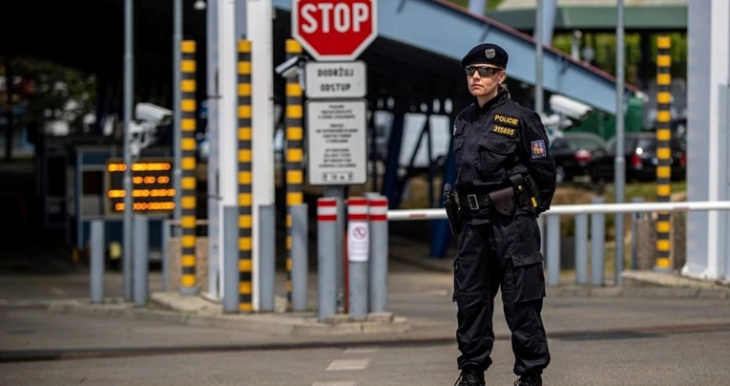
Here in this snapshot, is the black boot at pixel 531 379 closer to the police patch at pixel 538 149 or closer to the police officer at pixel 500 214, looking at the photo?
the police officer at pixel 500 214

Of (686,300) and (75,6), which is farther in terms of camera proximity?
(75,6)

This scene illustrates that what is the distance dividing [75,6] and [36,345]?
76.2 ft

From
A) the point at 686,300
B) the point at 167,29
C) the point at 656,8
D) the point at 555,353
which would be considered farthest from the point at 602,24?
the point at 555,353

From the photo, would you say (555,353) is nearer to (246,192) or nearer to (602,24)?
(246,192)

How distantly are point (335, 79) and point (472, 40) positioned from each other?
1373 centimetres

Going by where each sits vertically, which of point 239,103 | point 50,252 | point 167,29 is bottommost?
point 50,252

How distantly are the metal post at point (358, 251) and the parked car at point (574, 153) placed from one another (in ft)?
104

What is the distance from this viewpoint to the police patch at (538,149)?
27.2 feet

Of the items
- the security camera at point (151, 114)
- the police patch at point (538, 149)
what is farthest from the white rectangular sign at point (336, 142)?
the security camera at point (151, 114)

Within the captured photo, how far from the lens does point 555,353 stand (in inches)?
449

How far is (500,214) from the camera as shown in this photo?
8.27 m

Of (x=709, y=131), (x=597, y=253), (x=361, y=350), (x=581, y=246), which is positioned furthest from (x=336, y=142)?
(x=597, y=253)

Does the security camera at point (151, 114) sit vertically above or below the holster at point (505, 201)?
above

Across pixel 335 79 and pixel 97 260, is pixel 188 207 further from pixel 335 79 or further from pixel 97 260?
pixel 335 79
